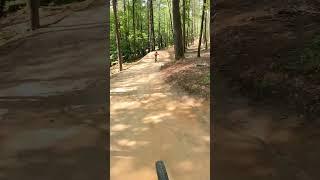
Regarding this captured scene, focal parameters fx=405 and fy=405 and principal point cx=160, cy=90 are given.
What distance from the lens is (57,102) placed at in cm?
1187

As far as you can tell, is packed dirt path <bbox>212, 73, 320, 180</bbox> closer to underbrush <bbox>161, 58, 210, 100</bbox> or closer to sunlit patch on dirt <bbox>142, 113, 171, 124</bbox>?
sunlit patch on dirt <bbox>142, 113, 171, 124</bbox>

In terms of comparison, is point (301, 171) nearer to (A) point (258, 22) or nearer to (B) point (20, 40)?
(B) point (20, 40)

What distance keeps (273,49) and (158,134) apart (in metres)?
5.65

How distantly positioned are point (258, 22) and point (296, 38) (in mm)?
2329

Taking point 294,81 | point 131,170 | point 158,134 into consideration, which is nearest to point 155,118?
point 158,134

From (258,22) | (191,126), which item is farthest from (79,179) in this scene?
(258,22)

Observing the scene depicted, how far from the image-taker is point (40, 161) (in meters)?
9.15

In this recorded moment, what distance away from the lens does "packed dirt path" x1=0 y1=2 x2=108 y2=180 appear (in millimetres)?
9109

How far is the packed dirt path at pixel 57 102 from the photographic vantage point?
911 centimetres

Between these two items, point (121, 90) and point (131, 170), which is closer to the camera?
point (131, 170)

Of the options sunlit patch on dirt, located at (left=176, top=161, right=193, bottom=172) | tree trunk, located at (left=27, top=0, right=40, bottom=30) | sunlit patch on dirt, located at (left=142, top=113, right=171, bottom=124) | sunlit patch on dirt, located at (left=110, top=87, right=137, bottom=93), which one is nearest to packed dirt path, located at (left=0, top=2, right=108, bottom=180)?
tree trunk, located at (left=27, top=0, right=40, bottom=30)

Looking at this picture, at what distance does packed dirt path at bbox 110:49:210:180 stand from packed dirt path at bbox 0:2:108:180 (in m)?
0.58

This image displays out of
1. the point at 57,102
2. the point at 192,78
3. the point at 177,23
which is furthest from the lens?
the point at 177,23

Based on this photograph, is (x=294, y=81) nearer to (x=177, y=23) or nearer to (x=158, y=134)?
(x=158, y=134)
